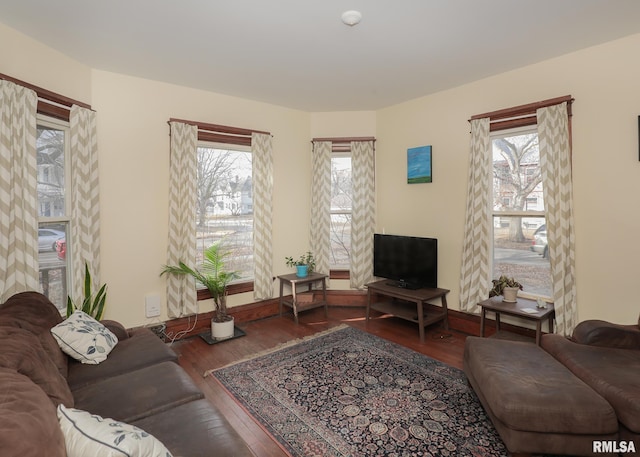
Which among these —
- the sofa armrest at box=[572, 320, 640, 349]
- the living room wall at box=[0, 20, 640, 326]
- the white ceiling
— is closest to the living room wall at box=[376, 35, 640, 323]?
the living room wall at box=[0, 20, 640, 326]

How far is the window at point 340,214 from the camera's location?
485 cm

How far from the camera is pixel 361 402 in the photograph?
2488mm

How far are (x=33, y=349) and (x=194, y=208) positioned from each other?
226 centimetres

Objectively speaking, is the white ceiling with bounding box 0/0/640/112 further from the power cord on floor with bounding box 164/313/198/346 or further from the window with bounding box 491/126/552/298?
the power cord on floor with bounding box 164/313/198/346

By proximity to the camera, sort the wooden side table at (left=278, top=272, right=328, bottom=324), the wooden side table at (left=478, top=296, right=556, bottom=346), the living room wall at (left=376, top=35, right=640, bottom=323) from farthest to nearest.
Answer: the wooden side table at (left=278, top=272, right=328, bottom=324) → the wooden side table at (left=478, top=296, right=556, bottom=346) → the living room wall at (left=376, top=35, right=640, bottom=323)

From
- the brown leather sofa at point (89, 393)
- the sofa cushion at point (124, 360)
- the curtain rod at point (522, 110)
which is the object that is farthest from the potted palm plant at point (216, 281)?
the curtain rod at point (522, 110)

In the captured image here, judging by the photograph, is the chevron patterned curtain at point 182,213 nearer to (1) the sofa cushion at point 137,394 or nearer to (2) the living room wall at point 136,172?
(2) the living room wall at point 136,172

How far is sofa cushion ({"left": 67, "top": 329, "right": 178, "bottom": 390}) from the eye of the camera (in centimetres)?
203

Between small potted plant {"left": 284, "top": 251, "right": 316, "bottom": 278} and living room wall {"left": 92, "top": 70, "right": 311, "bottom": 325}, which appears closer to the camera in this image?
living room wall {"left": 92, "top": 70, "right": 311, "bottom": 325}

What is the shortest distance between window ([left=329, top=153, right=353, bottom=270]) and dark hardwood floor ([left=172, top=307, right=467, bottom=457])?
2.36 ft

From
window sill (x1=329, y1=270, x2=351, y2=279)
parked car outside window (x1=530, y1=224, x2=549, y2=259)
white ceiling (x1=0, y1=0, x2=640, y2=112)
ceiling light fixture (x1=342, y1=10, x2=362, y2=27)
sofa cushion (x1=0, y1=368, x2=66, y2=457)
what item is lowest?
window sill (x1=329, y1=270, x2=351, y2=279)

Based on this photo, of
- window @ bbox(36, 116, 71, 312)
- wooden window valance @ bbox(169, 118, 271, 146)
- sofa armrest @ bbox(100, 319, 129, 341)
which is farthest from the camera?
wooden window valance @ bbox(169, 118, 271, 146)

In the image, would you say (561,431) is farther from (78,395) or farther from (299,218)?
(299,218)

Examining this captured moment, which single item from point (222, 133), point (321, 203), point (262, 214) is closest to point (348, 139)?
point (321, 203)
